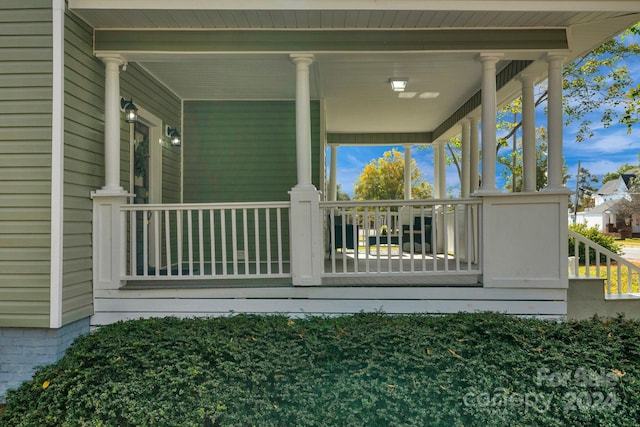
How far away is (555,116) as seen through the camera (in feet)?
13.5

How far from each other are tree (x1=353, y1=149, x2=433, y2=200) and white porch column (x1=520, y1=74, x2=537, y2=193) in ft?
62.9

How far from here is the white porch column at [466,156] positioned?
7243 mm

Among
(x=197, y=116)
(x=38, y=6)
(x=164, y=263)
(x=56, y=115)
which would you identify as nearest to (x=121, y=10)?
(x=38, y=6)

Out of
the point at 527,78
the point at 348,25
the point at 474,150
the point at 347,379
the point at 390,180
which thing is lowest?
the point at 347,379

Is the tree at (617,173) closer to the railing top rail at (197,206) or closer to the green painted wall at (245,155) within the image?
the green painted wall at (245,155)

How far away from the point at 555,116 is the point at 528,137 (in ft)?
2.34

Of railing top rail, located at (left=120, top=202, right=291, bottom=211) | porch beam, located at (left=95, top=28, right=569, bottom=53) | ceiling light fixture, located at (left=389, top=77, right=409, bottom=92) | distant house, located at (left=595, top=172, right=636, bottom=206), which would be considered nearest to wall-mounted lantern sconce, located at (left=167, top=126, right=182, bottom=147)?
porch beam, located at (left=95, top=28, right=569, bottom=53)

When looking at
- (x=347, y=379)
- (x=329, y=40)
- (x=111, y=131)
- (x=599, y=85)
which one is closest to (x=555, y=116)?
(x=329, y=40)

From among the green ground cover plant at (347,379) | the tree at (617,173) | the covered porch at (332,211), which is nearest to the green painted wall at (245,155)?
the covered porch at (332,211)

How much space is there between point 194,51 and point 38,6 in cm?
123

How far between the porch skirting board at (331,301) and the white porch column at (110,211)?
262mm

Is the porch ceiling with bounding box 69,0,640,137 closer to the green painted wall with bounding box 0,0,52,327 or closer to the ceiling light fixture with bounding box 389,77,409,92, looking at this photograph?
the ceiling light fixture with bounding box 389,77,409,92

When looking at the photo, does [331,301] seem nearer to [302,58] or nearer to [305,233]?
[305,233]

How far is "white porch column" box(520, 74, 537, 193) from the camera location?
15.7ft
